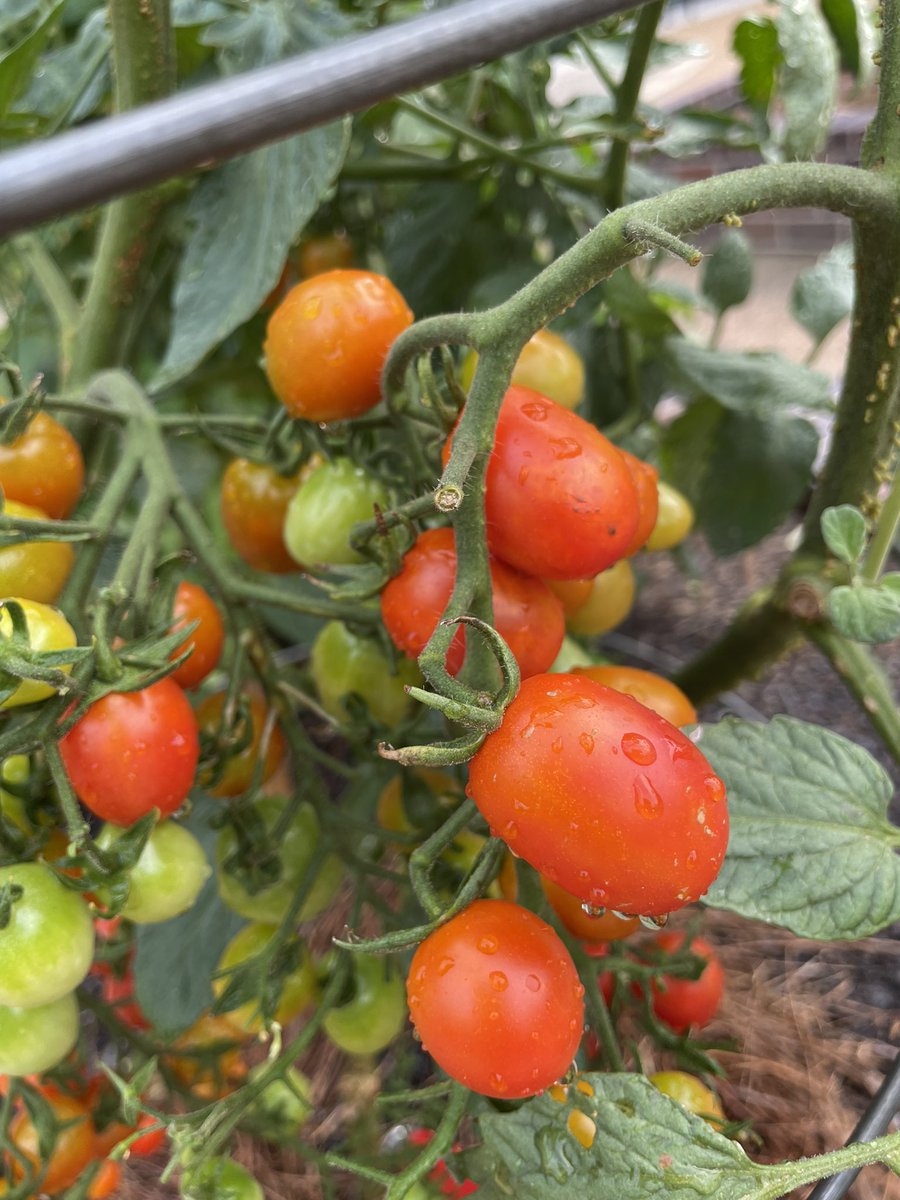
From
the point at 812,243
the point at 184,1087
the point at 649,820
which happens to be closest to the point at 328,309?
the point at 649,820

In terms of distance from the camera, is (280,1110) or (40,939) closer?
(40,939)

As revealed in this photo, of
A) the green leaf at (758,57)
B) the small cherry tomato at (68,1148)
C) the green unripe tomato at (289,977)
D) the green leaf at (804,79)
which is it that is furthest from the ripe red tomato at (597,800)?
the green leaf at (758,57)

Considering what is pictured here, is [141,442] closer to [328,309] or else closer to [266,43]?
[328,309]

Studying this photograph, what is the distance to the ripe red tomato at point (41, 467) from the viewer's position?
49cm

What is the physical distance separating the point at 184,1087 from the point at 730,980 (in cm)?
51

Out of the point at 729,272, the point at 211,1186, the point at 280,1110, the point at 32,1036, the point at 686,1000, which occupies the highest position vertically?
the point at 729,272

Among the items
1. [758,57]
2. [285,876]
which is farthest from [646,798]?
[758,57]

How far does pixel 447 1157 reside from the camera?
447 mm

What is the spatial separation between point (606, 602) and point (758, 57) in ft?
1.94

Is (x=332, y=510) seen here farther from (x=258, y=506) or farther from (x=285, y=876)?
(x=285, y=876)

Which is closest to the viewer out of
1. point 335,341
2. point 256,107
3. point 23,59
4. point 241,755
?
point 256,107

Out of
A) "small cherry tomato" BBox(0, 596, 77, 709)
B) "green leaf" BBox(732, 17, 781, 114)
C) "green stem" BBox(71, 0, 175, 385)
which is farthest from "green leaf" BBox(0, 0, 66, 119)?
"green leaf" BBox(732, 17, 781, 114)

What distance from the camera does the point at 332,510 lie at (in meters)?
0.49

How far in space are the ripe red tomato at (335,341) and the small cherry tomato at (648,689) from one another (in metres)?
0.18
